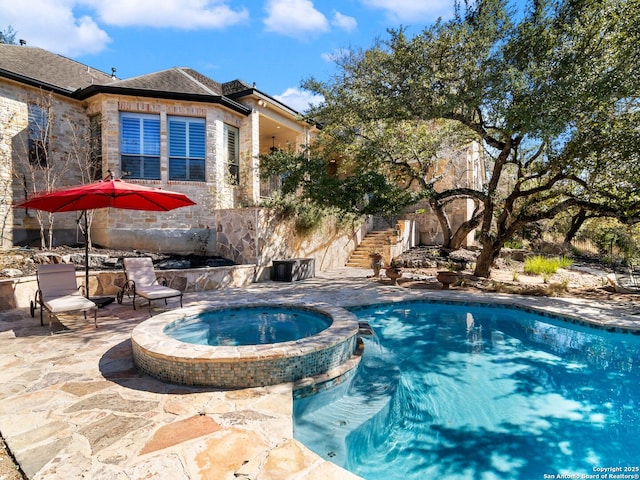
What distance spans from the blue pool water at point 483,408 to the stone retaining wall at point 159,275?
544 centimetres

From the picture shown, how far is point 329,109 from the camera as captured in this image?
11.1 metres

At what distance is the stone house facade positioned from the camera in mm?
11492

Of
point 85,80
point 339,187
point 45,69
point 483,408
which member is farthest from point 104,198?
point 85,80

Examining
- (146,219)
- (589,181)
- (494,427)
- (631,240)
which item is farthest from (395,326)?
(631,240)

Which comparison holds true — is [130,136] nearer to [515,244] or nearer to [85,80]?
[85,80]

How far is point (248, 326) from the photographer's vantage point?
697 centimetres

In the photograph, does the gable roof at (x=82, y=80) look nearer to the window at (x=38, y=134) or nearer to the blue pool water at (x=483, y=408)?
the window at (x=38, y=134)

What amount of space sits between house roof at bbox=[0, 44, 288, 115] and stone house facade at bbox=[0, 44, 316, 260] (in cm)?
4

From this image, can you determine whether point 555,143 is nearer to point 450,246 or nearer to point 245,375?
point 450,246

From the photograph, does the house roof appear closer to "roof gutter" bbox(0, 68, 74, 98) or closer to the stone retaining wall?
"roof gutter" bbox(0, 68, 74, 98)

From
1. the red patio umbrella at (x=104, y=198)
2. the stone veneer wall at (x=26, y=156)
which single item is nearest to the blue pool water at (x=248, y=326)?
the red patio umbrella at (x=104, y=198)

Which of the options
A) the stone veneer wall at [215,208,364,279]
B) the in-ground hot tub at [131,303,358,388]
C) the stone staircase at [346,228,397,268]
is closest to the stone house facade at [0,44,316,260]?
the stone veneer wall at [215,208,364,279]

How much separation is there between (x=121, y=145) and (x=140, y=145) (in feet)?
2.01

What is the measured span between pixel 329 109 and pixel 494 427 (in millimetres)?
9645
